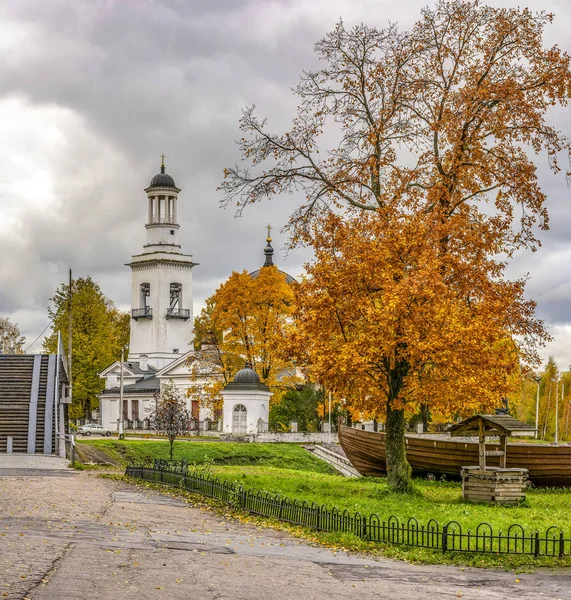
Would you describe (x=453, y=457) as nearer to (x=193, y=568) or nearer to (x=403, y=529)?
(x=403, y=529)

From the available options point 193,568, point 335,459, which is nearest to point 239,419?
point 335,459

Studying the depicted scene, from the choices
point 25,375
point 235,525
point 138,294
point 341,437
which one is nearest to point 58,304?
point 138,294

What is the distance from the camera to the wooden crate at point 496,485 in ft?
71.1

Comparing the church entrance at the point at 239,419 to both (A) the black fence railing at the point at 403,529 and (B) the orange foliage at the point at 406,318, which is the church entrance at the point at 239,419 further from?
(A) the black fence railing at the point at 403,529

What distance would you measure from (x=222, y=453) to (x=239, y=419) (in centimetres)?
893

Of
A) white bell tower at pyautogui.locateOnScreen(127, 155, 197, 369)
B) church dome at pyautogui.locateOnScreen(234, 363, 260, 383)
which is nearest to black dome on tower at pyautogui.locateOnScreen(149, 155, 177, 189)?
white bell tower at pyautogui.locateOnScreen(127, 155, 197, 369)

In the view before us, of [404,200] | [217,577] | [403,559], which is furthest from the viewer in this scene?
[404,200]

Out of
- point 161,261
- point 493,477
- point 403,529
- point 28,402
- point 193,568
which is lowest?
point 193,568

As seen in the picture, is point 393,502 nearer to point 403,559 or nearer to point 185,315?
point 403,559

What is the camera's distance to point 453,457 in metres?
30.2

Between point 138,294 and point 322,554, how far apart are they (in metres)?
67.4

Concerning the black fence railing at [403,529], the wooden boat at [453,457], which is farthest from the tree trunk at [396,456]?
the wooden boat at [453,457]

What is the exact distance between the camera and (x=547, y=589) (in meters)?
12.9

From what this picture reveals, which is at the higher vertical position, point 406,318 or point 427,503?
point 406,318
